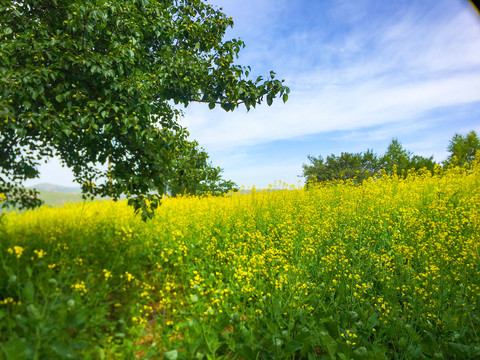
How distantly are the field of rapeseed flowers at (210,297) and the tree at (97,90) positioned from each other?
81cm

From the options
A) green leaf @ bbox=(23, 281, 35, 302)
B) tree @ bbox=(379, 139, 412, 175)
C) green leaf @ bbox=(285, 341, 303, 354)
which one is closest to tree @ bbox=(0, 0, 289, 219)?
green leaf @ bbox=(23, 281, 35, 302)

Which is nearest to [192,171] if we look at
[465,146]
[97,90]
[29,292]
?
[97,90]

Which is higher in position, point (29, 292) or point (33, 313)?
point (29, 292)

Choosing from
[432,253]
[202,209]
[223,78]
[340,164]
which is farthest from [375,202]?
[340,164]

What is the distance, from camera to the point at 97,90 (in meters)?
4.35

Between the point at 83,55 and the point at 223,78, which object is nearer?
the point at 83,55

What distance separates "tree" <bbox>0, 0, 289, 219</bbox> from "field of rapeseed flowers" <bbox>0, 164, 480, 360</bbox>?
811 mm

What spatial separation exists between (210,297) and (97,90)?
12.0 feet

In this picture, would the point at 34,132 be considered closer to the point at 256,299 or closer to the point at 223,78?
the point at 223,78

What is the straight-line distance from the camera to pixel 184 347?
2777 mm

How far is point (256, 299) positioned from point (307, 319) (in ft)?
2.40

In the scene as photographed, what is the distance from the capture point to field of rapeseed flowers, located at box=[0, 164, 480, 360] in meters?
2.46

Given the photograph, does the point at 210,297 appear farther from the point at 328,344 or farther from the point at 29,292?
the point at 29,292

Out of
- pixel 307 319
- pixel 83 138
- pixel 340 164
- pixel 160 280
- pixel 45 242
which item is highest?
pixel 340 164
